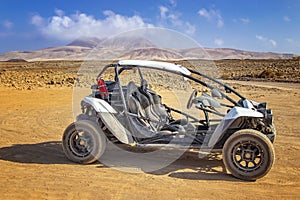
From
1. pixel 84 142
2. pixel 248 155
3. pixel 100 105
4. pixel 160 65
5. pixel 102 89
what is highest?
pixel 160 65

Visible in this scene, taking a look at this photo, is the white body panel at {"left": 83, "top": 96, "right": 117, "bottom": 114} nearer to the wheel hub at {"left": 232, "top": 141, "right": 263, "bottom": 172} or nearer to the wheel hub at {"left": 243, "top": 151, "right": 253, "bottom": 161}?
the wheel hub at {"left": 232, "top": 141, "right": 263, "bottom": 172}

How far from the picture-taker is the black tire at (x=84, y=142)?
6.46 meters

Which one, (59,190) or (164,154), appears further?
(164,154)

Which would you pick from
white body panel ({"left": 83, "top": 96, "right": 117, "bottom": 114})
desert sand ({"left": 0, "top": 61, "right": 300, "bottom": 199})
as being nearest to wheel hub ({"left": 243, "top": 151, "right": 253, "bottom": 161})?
desert sand ({"left": 0, "top": 61, "right": 300, "bottom": 199})

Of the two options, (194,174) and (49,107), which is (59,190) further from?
(49,107)

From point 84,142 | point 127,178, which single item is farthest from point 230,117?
point 84,142

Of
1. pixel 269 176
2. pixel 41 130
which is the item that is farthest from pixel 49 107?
pixel 269 176

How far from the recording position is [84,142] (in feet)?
21.6

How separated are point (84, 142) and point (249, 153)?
2878 mm

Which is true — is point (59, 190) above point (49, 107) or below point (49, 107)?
below

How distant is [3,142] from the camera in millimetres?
8391

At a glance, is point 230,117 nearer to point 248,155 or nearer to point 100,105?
point 248,155

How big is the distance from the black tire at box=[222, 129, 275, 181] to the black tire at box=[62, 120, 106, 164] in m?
2.20

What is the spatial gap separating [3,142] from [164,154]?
3868 millimetres
